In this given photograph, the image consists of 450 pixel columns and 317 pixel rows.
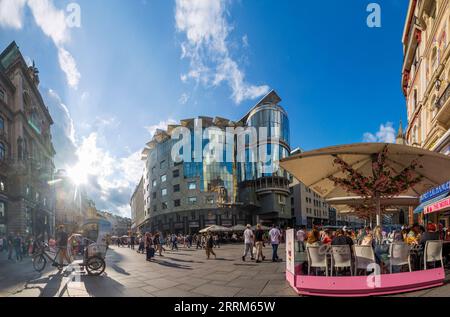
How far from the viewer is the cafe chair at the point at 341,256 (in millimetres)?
5562

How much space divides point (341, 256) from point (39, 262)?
33.4ft

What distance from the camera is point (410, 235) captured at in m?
8.80

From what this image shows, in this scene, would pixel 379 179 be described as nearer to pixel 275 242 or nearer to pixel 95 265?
pixel 275 242

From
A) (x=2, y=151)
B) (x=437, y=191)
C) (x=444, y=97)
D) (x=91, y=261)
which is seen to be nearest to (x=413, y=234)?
(x=437, y=191)

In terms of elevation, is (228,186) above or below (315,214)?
above

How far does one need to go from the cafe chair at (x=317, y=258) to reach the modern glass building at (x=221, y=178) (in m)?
44.3

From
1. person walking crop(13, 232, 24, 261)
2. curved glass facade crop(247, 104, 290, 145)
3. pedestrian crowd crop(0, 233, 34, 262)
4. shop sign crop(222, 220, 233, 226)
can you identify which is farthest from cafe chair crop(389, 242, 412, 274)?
curved glass facade crop(247, 104, 290, 145)

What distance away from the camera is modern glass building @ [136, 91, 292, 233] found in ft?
170

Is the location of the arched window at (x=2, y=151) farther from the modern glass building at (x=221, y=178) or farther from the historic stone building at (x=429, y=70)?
the historic stone building at (x=429, y=70)

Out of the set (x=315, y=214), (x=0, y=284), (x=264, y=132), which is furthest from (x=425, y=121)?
(x=315, y=214)

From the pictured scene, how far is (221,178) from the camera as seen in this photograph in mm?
52250

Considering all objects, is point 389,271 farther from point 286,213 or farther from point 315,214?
point 315,214

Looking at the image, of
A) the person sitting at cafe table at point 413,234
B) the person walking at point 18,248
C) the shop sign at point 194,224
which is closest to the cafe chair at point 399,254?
the person sitting at cafe table at point 413,234
